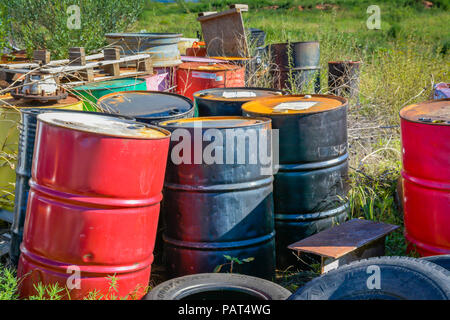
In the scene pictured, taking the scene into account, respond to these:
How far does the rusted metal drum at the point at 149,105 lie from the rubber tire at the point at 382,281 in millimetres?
1648

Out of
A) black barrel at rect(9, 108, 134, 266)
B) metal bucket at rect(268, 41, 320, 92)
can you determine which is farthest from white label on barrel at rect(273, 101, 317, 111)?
metal bucket at rect(268, 41, 320, 92)

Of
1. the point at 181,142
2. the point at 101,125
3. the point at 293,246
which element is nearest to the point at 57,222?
the point at 101,125

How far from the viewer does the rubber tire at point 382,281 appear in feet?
8.32

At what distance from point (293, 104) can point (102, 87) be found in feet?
6.23

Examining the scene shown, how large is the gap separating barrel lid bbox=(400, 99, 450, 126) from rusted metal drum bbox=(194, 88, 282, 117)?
1.18 metres

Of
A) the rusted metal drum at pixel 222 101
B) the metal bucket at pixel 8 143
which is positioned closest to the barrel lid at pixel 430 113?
the rusted metal drum at pixel 222 101

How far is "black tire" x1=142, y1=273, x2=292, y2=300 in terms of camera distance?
2.84 m

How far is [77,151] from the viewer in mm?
2803

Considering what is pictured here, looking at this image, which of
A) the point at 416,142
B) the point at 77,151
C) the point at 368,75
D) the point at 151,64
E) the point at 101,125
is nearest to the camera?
the point at 77,151

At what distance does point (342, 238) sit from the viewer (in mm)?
3498

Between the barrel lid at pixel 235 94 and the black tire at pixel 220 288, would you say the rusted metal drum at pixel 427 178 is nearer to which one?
the black tire at pixel 220 288
